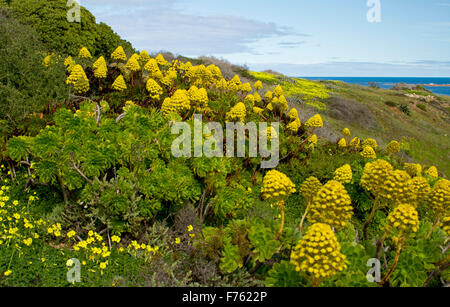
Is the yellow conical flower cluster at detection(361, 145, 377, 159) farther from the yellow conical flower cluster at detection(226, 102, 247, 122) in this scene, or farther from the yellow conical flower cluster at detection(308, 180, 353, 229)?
the yellow conical flower cluster at detection(308, 180, 353, 229)

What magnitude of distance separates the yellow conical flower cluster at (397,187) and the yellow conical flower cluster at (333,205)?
60cm

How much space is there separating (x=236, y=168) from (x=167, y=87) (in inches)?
147

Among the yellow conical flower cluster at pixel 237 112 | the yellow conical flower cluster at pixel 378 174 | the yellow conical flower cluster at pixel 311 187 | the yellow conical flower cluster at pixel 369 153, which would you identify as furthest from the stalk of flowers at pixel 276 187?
the yellow conical flower cluster at pixel 369 153

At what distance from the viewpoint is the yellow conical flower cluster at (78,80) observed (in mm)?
7090

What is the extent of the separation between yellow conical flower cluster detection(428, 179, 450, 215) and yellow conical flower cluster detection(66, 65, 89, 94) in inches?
263

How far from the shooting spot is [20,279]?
329cm

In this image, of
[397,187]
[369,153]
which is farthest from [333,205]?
[369,153]

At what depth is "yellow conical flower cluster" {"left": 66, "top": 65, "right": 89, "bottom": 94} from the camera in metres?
7.09

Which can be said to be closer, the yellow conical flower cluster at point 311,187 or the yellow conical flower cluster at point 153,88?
the yellow conical flower cluster at point 311,187

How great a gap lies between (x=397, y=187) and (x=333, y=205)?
2.68 feet

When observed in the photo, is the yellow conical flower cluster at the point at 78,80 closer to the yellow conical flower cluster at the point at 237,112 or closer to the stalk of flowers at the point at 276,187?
the yellow conical flower cluster at the point at 237,112

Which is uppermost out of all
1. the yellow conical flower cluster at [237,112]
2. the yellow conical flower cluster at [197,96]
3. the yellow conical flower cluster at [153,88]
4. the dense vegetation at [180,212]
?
the yellow conical flower cluster at [153,88]

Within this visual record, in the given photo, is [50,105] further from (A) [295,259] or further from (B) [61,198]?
(A) [295,259]

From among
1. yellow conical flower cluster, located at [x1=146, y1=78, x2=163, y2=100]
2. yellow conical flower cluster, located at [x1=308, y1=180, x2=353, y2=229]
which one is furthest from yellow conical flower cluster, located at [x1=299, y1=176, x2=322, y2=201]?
yellow conical flower cluster, located at [x1=146, y1=78, x2=163, y2=100]
